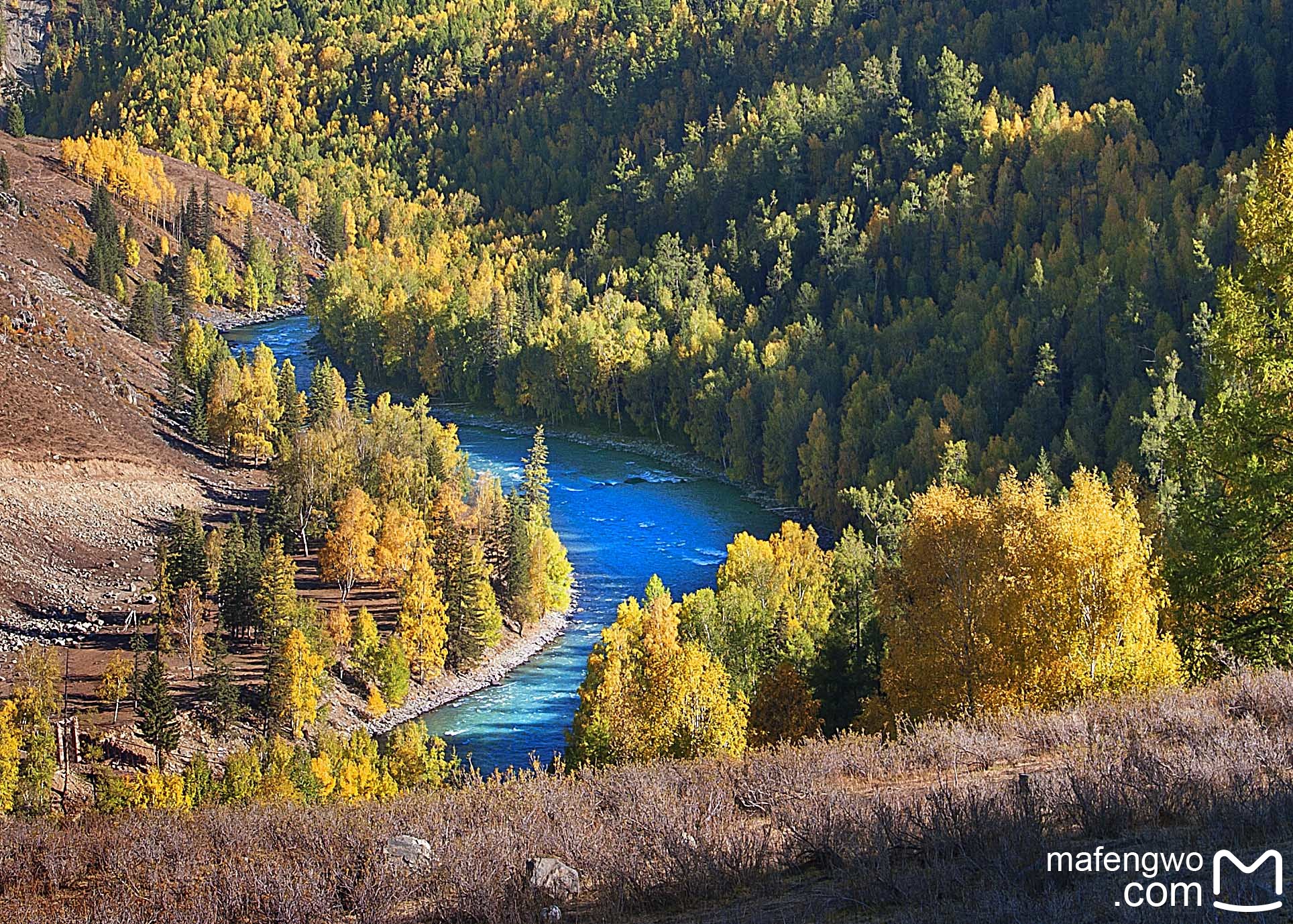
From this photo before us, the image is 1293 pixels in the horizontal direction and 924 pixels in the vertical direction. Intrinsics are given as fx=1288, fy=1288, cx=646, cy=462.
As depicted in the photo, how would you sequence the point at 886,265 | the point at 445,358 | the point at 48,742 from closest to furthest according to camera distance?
the point at 48,742 → the point at 886,265 → the point at 445,358

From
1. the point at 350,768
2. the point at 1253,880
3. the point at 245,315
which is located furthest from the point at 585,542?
the point at 245,315

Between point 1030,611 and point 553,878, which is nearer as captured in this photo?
point 553,878

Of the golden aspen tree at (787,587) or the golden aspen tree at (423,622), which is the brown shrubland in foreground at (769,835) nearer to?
the golden aspen tree at (787,587)

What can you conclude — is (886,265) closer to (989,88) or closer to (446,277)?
(989,88)

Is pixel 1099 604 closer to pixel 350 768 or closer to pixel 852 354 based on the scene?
pixel 350 768

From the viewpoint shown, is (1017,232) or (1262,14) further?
(1262,14)

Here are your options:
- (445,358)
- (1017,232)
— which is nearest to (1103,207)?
(1017,232)
